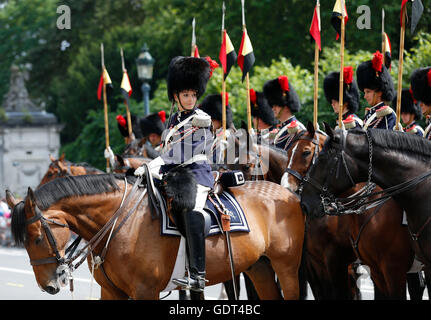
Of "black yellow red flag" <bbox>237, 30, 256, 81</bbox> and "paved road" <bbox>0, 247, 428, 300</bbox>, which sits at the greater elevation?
"black yellow red flag" <bbox>237, 30, 256, 81</bbox>

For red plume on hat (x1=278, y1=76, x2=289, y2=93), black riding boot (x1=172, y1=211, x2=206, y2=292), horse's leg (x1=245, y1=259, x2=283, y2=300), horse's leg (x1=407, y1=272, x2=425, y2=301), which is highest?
red plume on hat (x1=278, y1=76, x2=289, y2=93)

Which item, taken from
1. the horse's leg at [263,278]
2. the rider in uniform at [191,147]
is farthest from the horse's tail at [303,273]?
the rider in uniform at [191,147]

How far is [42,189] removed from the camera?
22.5 ft

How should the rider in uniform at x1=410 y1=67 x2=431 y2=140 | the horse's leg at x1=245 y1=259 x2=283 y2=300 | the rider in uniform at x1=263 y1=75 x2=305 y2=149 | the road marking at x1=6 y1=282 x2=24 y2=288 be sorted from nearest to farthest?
the horse's leg at x1=245 y1=259 x2=283 y2=300 → the rider in uniform at x1=410 y1=67 x2=431 y2=140 → the rider in uniform at x1=263 y1=75 x2=305 y2=149 → the road marking at x1=6 y1=282 x2=24 y2=288

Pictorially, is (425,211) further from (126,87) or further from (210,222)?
(126,87)

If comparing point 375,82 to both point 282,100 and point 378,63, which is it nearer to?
point 378,63

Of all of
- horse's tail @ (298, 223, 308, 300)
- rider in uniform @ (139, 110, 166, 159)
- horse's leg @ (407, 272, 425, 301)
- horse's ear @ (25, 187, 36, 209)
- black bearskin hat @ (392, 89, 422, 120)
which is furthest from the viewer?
rider in uniform @ (139, 110, 166, 159)

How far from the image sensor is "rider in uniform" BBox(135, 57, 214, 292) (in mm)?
6988

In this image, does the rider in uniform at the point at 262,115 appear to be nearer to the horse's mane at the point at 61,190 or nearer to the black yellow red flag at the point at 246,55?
the black yellow red flag at the point at 246,55

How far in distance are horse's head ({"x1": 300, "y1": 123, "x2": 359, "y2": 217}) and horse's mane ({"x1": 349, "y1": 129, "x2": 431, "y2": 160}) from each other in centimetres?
21

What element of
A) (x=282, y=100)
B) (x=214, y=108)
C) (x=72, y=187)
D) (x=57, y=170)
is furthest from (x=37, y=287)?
(x=72, y=187)

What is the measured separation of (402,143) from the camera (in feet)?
23.0

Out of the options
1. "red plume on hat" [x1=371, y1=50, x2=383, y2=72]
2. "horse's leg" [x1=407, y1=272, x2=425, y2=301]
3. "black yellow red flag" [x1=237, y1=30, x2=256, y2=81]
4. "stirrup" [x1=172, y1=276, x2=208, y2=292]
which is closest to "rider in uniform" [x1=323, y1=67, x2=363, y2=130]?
"red plume on hat" [x1=371, y1=50, x2=383, y2=72]

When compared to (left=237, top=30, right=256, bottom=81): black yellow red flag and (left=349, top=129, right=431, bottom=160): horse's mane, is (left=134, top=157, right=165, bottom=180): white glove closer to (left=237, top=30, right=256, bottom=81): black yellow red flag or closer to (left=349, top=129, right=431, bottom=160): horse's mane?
(left=349, top=129, right=431, bottom=160): horse's mane
